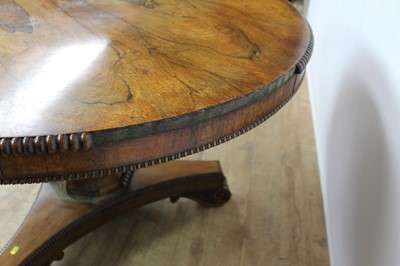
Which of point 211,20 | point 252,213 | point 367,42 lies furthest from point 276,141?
point 211,20

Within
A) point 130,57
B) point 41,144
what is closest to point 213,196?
point 130,57

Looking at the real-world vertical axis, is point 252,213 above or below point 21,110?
below

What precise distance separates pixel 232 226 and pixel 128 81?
24.5 inches

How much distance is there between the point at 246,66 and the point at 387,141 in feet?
0.85

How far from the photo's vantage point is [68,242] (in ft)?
2.91

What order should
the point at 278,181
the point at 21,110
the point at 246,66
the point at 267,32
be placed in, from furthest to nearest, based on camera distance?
the point at 278,181 → the point at 267,32 → the point at 246,66 → the point at 21,110

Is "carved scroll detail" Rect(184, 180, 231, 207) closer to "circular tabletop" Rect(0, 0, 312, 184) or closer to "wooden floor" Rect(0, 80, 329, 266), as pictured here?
"wooden floor" Rect(0, 80, 329, 266)

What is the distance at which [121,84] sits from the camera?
20.5 inches

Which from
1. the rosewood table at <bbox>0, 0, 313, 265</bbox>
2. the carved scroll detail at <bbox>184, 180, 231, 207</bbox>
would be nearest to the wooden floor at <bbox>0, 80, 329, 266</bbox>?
the carved scroll detail at <bbox>184, 180, 231, 207</bbox>

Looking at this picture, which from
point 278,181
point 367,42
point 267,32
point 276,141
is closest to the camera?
point 267,32

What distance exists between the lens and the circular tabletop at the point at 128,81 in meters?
0.45

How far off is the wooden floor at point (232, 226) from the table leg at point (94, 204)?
2.4 inches

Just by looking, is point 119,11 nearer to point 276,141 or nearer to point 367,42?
point 367,42

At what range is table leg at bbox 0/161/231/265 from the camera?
0.85 m
